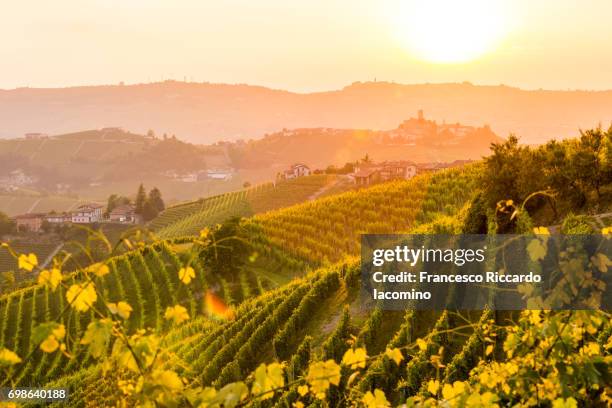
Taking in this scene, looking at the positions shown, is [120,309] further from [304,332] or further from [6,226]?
[6,226]

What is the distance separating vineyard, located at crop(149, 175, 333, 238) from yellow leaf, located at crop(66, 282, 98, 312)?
54.7 m

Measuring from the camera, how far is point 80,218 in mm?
100250

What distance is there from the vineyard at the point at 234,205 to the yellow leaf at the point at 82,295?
54.7 m

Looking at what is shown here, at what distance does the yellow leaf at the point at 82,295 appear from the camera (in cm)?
252

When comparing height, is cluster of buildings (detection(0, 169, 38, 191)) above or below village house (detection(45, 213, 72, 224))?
above

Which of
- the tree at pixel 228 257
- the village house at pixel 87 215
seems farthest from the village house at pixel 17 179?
the tree at pixel 228 257

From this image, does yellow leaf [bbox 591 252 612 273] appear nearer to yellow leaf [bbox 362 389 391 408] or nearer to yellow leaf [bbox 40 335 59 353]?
yellow leaf [bbox 362 389 391 408]

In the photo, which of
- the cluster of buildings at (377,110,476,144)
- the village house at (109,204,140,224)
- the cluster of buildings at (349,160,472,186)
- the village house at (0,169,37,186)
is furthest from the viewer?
the cluster of buildings at (377,110,476,144)

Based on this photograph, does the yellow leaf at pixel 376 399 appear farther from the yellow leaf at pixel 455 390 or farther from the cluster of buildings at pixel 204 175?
the cluster of buildings at pixel 204 175

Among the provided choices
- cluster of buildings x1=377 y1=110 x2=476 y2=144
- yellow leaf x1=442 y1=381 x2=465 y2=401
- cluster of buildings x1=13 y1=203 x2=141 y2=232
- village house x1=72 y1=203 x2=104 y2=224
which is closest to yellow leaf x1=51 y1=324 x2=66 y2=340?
yellow leaf x1=442 y1=381 x2=465 y2=401

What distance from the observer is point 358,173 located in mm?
70625

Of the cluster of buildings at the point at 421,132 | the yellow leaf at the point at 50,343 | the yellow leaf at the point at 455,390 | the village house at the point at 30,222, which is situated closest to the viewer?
the yellow leaf at the point at 50,343

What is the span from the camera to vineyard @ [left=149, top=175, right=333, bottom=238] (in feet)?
209

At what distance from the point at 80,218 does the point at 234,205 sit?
42.4 meters
